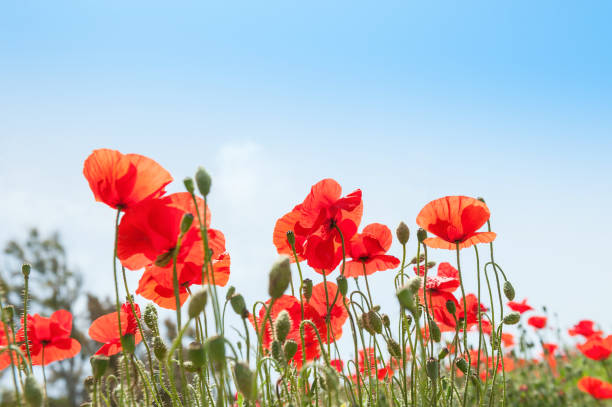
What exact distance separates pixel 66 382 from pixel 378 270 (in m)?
15.2

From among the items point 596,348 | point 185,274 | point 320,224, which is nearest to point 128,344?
point 185,274

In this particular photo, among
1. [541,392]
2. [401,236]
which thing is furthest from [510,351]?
[401,236]

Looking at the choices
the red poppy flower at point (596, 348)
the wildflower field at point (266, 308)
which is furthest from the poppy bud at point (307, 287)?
the red poppy flower at point (596, 348)

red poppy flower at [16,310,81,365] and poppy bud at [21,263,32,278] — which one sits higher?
poppy bud at [21,263,32,278]

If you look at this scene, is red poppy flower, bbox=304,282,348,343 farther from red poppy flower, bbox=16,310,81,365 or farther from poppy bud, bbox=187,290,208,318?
red poppy flower, bbox=16,310,81,365

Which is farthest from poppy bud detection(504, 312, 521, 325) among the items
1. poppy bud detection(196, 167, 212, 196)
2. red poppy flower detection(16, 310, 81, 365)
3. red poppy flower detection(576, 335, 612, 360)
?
red poppy flower detection(576, 335, 612, 360)

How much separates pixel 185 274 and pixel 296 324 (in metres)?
0.54

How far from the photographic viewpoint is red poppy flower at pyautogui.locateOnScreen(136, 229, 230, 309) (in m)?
1.34

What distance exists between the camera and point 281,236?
1.80 m

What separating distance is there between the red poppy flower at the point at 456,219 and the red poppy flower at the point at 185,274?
0.71 m

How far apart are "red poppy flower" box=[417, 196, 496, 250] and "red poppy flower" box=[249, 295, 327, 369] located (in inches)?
21.7

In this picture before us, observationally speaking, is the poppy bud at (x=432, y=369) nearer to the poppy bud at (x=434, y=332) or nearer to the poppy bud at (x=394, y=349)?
the poppy bud at (x=434, y=332)

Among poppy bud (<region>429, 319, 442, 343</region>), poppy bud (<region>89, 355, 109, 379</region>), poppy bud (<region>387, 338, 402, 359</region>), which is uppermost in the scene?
poppy bud (<region>89, 355, 109, 379</region>)

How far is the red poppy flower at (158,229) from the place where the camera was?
125 cm
